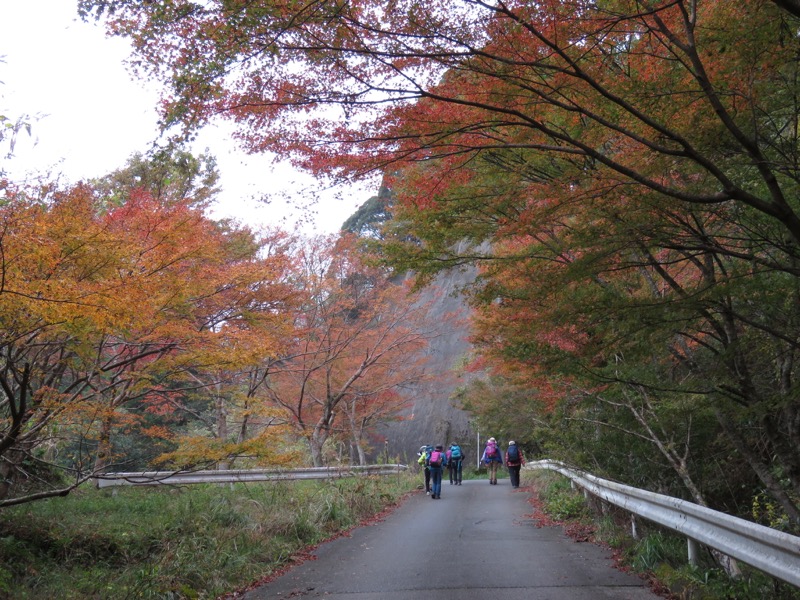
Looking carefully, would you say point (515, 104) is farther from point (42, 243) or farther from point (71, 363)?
point (71, 363)

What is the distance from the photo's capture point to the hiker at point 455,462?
22.2 m

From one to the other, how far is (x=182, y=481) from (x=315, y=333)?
830 cm

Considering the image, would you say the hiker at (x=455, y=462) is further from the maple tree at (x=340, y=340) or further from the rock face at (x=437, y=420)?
the rock face at (x=437, y=420)

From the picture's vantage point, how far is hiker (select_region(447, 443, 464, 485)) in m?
22.2

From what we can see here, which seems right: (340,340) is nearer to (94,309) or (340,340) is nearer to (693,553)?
(94,309)

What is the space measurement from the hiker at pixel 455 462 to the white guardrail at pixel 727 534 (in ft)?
50.1

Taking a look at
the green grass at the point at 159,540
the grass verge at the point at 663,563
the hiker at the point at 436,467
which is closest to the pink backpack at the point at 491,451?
the hiker at the point at 436,467

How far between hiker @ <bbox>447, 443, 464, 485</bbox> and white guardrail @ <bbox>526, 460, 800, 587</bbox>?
1526 centimetres

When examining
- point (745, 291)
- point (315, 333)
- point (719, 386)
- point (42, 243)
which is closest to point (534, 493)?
point (315, 333)

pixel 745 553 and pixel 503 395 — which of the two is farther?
pixel 503 395

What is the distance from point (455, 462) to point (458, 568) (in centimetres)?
1631

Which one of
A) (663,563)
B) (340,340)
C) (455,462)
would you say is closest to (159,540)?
(663,563)

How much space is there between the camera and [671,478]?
9.38 meters

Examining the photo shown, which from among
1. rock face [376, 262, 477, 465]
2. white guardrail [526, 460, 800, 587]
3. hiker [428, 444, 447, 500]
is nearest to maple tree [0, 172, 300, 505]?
hiker [428, 444, 447, 500]
